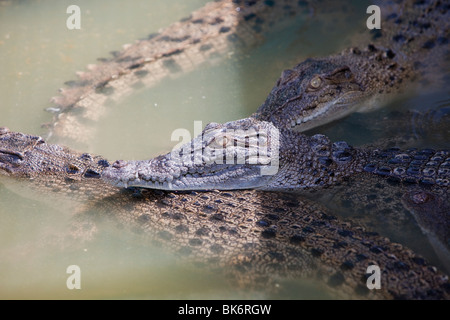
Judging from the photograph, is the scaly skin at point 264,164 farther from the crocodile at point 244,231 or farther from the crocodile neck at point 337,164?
the crocodile at point 244,231

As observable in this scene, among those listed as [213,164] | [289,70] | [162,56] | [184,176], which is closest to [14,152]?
[184,176]

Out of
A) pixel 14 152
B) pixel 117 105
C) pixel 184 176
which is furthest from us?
pixel 117 105

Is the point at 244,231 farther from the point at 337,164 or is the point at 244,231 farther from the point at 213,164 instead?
the point at 337,164

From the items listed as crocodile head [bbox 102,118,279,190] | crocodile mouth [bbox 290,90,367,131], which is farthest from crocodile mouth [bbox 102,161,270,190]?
crocodile mouth [bbox 290,90,367,131]

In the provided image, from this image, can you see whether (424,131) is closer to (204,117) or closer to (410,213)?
(410,213)

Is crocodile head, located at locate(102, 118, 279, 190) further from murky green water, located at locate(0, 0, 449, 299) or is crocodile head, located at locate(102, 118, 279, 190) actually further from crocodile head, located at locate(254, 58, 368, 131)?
crocodile head, located at locate(254, 58, 368, 131)

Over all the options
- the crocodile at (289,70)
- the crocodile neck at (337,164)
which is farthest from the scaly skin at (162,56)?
the crocodile neck at (337,164)
